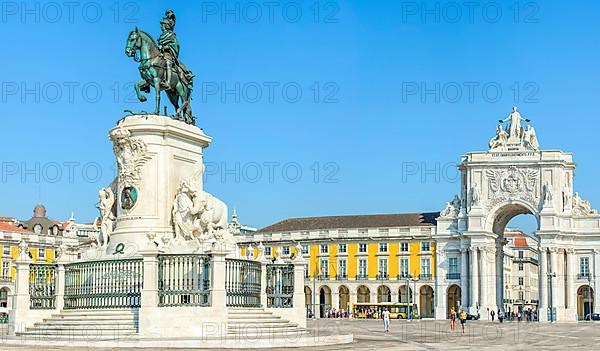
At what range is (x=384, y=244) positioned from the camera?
4363 inches

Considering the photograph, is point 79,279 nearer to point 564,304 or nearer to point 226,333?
point 226,333

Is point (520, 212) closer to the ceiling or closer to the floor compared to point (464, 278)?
closer to the ceiling

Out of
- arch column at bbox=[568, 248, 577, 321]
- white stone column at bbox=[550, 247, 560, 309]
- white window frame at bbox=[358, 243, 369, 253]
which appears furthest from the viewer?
white window frame at bbox=[358, 243, 369, 253]

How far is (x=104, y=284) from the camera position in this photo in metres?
28.6

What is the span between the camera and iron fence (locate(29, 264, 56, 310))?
3031cm

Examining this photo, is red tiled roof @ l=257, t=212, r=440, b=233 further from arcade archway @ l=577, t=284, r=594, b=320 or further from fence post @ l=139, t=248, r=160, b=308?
fence post @ l=139, t=248, r=160, b=308

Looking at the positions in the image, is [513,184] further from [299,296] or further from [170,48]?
[170,48]

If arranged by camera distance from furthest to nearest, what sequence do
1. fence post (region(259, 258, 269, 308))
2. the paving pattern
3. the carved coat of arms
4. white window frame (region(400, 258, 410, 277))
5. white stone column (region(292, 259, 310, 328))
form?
white window frame (region(400, 258, 410, 277)) < the carved coat of arms < white stone column (region(292, 259, 310, 328)) < fence post (region(259, 258, 269, 308)) < the paving pattern

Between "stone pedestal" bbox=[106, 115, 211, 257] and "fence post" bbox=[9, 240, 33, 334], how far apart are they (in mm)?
3046

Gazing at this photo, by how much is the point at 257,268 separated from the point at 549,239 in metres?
74.8

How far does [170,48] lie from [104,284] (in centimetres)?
762

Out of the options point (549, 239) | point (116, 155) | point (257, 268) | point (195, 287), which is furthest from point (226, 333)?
point (549, 239)

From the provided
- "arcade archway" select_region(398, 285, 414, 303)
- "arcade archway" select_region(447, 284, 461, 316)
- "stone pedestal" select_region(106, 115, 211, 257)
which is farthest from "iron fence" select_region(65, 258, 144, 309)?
"arcade archway" select_region(398, 285, 414, 303)

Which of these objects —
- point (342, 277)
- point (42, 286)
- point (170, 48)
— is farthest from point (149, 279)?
point (342, 277)
